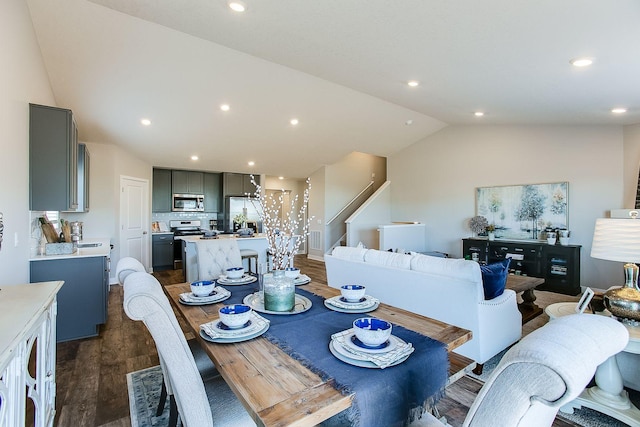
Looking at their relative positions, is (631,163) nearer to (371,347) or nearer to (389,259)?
(389,259)

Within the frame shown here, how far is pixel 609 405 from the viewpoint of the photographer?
78.1 inches

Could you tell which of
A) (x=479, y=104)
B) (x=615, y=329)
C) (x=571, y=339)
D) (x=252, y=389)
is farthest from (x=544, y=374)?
(x=479, y=104)

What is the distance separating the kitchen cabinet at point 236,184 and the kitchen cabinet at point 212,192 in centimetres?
32

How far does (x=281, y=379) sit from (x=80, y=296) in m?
3.32

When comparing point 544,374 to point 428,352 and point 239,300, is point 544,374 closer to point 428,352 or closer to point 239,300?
point 428,352

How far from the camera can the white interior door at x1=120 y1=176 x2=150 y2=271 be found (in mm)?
5926

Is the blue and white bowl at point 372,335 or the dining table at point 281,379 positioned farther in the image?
the blue and white bowl at point 372,335

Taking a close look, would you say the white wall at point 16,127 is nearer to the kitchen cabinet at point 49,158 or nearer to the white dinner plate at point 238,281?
the kitchen cabinet at point 49,158

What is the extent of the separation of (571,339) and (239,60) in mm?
4204

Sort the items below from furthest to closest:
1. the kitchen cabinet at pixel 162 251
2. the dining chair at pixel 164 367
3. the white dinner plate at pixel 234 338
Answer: the kitchen cabinet at pixel 162 251 → the dining chair at pixel 164 367 → the white dinner plate at pixel 234 338

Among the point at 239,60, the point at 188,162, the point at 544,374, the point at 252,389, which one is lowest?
the point at 252,389

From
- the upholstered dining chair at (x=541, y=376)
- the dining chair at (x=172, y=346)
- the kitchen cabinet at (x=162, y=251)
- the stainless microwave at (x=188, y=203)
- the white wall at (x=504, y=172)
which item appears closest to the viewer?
the upholstered dining chair at (x=541, y=376)

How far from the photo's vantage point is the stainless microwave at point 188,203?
7480 millimetres

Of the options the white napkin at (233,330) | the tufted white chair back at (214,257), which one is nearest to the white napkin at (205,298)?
the white napkin at (233,330)
